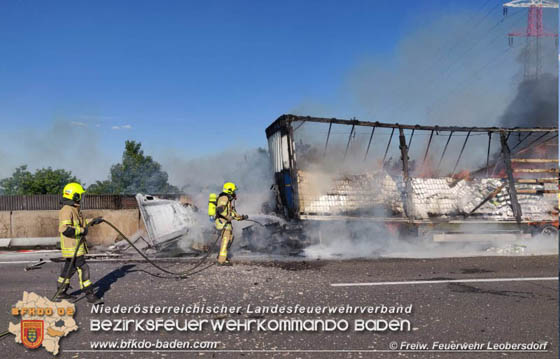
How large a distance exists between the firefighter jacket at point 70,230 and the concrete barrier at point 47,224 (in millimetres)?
5969

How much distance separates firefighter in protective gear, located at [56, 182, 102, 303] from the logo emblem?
91 centimetres

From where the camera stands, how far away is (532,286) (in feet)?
20.0

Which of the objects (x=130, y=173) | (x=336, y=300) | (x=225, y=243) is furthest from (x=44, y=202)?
(x=130, y=173)

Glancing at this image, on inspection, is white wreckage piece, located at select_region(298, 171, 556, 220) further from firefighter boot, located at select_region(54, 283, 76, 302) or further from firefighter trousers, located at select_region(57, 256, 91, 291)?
firefighter boot, located at select_region(54, 283, 76, 302)

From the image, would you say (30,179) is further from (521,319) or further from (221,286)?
(521,319)

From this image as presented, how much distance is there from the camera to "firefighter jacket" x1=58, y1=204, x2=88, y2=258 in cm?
535

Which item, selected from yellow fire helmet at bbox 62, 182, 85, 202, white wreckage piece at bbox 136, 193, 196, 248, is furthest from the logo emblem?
white wreckage piece at bbox 136, 193, 196, 248

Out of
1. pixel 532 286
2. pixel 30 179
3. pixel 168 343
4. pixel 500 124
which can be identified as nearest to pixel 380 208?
pixel 532 286

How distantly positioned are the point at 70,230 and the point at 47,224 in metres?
7.57

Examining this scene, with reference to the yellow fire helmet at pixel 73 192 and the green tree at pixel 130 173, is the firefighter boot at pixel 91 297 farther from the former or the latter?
the green tree at pixel 130 173

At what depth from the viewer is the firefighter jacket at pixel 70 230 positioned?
5.35 meters

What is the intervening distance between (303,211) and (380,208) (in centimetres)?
197

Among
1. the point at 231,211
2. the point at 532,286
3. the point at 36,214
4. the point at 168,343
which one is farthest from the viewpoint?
the point at 36,214

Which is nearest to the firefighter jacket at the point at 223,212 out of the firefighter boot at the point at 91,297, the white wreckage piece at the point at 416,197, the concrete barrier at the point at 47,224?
the white wreckage piece at the point at 416,197
